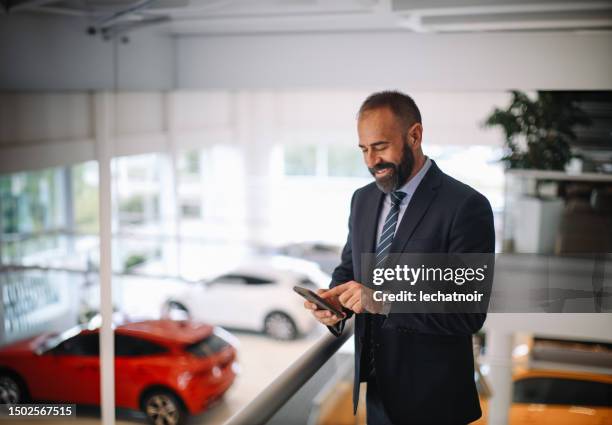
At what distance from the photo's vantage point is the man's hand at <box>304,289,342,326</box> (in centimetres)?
158

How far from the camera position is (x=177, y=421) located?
3.16 metres

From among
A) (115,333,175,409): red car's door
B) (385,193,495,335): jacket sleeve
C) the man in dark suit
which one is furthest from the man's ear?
(115,333,175,409): red car's door

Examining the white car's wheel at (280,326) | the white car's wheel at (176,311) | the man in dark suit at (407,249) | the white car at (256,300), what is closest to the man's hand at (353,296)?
the man in dark suit at (407,249)

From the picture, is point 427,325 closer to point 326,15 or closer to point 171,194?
point 326,15

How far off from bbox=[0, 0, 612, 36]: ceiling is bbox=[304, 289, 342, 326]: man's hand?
48.8 inches

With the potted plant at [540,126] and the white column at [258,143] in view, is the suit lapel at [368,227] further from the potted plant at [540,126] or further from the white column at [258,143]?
the white column at [258,143]

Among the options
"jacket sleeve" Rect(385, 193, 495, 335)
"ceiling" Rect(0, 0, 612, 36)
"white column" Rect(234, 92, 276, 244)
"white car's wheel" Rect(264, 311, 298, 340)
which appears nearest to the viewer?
"jacket sleeve" Rect(385, 193, 495, 335)

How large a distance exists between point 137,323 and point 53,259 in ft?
2.25

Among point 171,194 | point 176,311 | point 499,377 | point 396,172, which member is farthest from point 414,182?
point 176,311

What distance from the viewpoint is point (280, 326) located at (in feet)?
23.3

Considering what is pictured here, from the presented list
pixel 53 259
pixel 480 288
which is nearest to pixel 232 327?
pixel 53 259

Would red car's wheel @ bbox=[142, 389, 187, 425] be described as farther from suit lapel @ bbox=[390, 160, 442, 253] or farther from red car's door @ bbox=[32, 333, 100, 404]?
suit lapel @ bbox=[390, 160, 442, 253]

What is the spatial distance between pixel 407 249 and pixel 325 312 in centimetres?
31

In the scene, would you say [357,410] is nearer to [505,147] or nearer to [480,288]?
[480,288]
